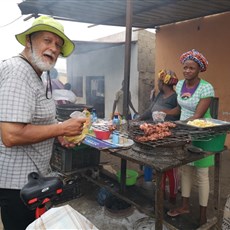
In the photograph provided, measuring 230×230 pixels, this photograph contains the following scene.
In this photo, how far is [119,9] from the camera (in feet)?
19.7

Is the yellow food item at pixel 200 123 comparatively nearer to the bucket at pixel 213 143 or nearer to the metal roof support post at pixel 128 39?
the bucket at pixel 213 143

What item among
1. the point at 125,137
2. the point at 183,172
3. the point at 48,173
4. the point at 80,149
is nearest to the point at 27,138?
the point at 48,173

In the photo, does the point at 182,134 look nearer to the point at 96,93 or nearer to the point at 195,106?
the point at 195,106

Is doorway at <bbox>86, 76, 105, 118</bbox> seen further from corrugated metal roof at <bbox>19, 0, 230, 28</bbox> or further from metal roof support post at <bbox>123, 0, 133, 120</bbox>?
metal roof support post at <bbox>123, 0, 133, 120</bbox>

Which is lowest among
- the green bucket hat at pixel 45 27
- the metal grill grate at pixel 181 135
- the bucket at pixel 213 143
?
the bucket at pixel 213 143

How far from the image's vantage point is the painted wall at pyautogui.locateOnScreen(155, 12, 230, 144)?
252 inches

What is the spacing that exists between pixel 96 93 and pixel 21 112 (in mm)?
9921

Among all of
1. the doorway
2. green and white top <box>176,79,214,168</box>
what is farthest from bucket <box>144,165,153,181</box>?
the doorway

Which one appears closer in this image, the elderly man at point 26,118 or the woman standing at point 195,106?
the elderly man at point 26,118

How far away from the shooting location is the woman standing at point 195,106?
3064 mm

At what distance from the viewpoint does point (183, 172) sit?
129 inches

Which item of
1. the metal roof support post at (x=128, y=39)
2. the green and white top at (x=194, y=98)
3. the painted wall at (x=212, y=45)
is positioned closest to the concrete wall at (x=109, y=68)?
the painted wall at (x=212, y=45)

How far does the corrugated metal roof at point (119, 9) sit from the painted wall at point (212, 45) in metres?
0.28

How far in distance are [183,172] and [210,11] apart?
189 inches
